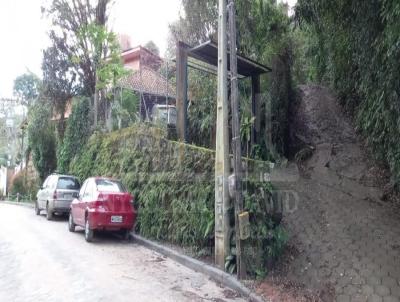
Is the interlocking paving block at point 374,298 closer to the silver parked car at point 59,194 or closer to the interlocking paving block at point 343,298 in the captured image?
the interlocking paving block at point 343,298

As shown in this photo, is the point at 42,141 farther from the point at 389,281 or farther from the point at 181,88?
the point at 389,281

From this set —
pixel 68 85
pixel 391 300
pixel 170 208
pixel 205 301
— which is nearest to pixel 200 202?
pixel 170 208

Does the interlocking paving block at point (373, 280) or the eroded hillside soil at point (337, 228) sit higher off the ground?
the eroded hillside soil at point (337, 228)

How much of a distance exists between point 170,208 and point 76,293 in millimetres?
4057

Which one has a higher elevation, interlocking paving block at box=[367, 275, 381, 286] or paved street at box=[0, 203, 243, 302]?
interlocking paving block at box=[367, 275, 381, 286]

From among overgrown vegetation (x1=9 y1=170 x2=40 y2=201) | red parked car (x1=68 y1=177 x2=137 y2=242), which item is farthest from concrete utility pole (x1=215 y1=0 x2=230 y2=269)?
overgrown vegetation (x1=9 y1=170 x2=40 y2=201)

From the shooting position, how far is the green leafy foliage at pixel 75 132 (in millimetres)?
20047

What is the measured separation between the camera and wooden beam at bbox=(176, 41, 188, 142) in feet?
36.9

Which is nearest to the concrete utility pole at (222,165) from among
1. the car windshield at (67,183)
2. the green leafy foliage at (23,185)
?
the car windshield at (67,183)

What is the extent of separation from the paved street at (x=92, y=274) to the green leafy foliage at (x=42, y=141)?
1333 cm

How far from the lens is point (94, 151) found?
17.4 m

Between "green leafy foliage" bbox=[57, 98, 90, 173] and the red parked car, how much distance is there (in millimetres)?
9217

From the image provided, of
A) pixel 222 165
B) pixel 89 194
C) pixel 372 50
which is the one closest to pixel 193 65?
pixel 89 194

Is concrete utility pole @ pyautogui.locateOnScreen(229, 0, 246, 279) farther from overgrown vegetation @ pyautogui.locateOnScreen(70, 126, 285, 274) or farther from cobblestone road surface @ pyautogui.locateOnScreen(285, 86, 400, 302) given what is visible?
cobblestone road surface @ pyautogui.locateOnScreen(285, 86, 400, 302)
